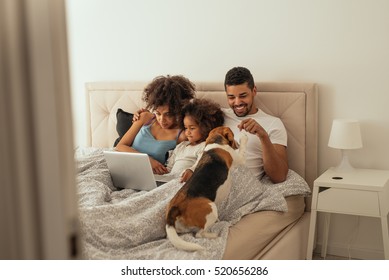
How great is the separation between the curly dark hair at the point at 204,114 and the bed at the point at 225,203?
0.28 metres

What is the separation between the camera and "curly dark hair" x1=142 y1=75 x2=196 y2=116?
9.50 ft

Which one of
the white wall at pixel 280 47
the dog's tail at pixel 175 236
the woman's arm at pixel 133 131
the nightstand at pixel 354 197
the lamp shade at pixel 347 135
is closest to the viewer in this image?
the dog's tail at pixel 175 236

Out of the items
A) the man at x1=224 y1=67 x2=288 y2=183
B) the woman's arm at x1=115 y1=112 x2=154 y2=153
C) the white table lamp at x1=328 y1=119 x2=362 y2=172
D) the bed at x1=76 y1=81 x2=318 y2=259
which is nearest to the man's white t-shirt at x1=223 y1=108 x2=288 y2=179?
the man at x1=224 y1=67 x2=288 y2=183

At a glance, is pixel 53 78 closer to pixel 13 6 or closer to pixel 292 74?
pixel 13 6

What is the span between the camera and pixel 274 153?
8.48ft

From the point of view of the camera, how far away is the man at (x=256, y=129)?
102 inches

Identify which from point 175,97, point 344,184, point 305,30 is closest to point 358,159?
point 344,184

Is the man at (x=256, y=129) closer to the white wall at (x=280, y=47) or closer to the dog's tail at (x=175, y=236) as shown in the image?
the white wall at (x=280, y=47)

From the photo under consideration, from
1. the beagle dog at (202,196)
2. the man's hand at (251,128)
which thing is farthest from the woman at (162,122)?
the beagle dog at (202,196)

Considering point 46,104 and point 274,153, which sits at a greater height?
point 46,104

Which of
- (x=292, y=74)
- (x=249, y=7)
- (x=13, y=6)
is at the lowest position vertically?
(x=292, y=74)

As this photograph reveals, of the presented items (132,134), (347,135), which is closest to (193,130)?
(132,134)
